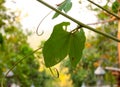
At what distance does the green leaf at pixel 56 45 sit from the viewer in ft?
1.00

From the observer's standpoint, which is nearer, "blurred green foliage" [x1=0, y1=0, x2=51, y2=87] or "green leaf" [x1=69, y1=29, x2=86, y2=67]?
"green leaf" [x1=69, y1=29, x2=86, y2=67]

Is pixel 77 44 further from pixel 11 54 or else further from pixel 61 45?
pixel 11 54

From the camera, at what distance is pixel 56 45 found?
A: 307mm

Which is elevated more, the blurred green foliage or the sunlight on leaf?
the sunlight on leaf

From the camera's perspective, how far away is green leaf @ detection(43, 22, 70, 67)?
304mm

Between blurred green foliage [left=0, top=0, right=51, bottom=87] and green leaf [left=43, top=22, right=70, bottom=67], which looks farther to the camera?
blurred green foliage [left=0, top=0, right=51, bottom=87]

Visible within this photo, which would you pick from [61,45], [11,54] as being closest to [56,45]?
[61,45]

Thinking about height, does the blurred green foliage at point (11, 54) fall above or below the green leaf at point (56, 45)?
below

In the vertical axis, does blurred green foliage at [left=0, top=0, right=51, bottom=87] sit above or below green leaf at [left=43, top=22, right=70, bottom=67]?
below

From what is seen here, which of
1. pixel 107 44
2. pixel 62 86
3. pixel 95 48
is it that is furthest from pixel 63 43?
pixel 62 86

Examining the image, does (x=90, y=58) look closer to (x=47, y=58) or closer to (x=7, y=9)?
(x=7, y=9)

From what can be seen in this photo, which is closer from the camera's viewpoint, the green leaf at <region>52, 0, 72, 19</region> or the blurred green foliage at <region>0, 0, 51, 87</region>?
the green leaf at <region>52, 0, 72, 19</region>

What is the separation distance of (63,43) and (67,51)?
1cm

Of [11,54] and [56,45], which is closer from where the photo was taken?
[56,45]
